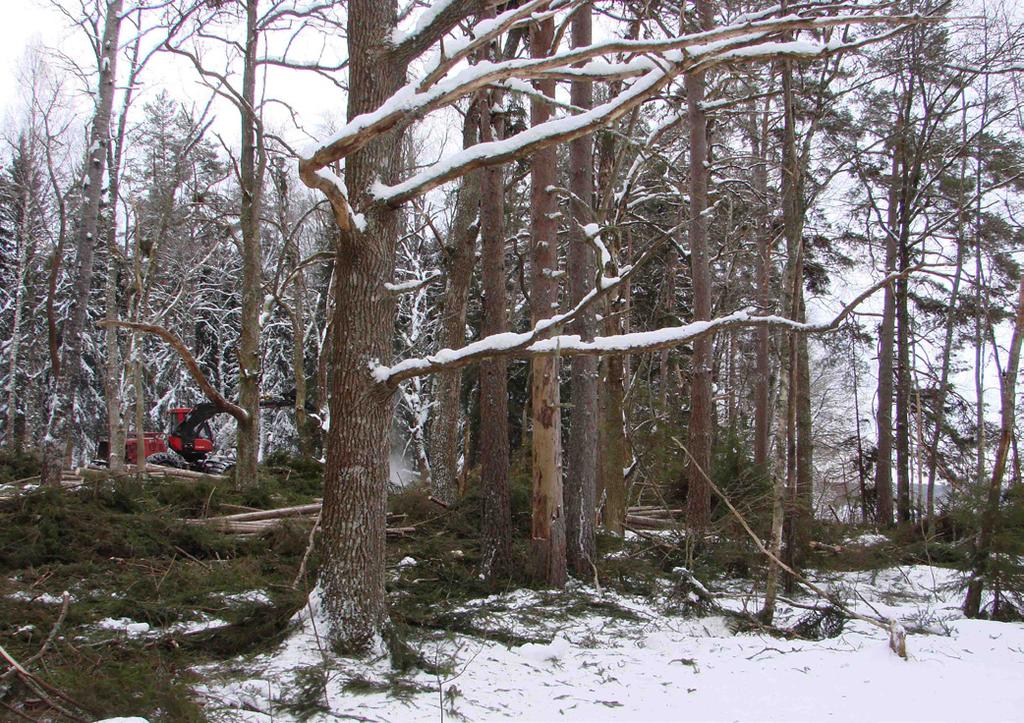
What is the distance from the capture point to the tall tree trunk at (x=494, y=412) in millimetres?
7734

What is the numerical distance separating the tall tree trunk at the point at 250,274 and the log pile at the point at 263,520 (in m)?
1.21

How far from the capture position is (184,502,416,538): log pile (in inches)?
352

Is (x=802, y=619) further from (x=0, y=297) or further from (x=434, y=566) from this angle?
(x=0, y=297)

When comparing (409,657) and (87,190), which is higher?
(87,190)

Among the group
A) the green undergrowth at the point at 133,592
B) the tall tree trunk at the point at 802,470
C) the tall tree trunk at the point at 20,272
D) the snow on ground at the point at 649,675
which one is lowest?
the snow on ground at the point at 649,675

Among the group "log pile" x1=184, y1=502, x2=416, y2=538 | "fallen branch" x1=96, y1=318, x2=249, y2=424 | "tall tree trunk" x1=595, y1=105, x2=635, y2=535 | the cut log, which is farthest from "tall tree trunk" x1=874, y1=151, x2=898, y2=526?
"fallen branch" x1=96, y1=318, x2=249, y2=424

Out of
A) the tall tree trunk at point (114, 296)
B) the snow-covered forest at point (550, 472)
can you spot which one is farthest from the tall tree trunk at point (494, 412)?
the tall tree trunk at point (114, 296)

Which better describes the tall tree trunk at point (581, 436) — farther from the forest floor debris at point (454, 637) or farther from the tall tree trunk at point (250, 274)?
the tall tree trunk at point (250, 274)

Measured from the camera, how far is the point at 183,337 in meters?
27.1

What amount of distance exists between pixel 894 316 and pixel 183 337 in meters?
23.6

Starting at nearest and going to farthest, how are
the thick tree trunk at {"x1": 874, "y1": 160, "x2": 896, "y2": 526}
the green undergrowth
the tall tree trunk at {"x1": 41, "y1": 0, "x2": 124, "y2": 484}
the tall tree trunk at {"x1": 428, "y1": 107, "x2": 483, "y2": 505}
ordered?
1. the green undergrowth
2. the tall tree trunk at {"x1": 41, "y1": 0, "x2": 124, "y2": 484}
3. the tall tree trunk at {"x1": 428, "y1": 107, "x2": 483, "y2": 505}
4. the thick tree trunk at {"x1": 874, "y1": 160, "x2": 896, "y2": 526}

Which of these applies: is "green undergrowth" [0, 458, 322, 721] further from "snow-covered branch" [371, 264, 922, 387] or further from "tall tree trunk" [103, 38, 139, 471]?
"tall tree trunk" [103, 38, 139, 471]

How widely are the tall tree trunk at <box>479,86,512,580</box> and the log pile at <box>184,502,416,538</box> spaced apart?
7.28 ft

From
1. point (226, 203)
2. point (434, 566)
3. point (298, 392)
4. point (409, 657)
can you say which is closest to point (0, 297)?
point (226, 203)
